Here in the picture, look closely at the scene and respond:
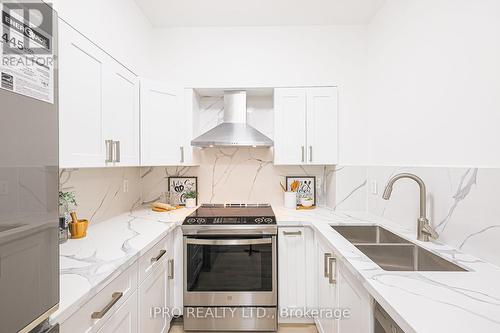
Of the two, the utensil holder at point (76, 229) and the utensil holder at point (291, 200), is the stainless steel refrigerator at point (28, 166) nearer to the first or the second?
the utensil holder at point (76, 229)

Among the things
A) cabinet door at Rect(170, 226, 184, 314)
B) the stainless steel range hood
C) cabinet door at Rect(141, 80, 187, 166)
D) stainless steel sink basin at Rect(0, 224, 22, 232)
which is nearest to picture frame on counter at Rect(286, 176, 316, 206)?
the stainless steel range hood

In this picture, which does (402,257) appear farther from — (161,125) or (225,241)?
(161,125)

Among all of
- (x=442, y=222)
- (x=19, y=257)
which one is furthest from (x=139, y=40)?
(x=442, y=222)

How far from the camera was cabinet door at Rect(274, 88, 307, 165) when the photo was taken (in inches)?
98.1

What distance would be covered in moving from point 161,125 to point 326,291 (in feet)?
5.97

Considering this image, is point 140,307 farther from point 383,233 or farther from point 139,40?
point 139,40

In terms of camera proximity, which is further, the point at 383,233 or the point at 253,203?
the point at 253,203

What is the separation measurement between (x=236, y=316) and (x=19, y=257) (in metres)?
1.83

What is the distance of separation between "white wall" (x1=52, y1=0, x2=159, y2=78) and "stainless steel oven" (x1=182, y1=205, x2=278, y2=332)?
138 centimetres

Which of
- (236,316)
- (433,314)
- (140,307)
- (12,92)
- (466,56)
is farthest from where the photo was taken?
(236,316)

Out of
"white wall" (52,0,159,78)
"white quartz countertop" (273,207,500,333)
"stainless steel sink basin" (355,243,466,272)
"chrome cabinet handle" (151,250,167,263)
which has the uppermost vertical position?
"white wall" (52,0,159,78)

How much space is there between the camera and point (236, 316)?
6.93ft

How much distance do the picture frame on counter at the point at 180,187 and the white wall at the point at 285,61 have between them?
37.4 inches

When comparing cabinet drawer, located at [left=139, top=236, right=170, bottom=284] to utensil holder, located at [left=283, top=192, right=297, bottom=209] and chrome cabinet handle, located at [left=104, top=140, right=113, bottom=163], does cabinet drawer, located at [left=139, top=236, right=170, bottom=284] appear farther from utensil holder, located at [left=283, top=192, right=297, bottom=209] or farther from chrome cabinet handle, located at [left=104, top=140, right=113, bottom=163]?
utensil holder, located at [left=283, top=192, right=297, bottom=209]
